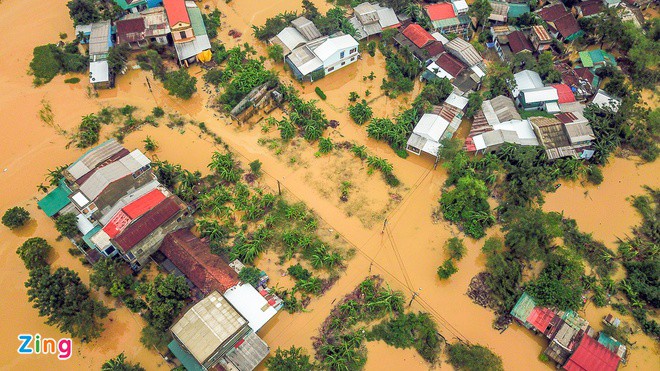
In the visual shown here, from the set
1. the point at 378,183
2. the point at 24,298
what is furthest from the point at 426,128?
the point at 24,298

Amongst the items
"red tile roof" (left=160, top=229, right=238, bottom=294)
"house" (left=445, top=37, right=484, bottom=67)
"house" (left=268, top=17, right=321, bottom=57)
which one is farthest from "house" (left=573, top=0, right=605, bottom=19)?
"red tile roof" (left=160, top=229, right=238, bottom=294)

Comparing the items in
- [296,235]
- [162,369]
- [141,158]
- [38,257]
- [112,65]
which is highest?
[112,65]

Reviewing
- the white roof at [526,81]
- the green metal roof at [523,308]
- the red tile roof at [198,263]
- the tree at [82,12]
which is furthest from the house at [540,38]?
the tree at [82,12]

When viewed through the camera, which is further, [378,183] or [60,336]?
[378,183]

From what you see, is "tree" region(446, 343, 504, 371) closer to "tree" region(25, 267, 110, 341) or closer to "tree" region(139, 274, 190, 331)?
"tree" region(139, 274, 190, 331)

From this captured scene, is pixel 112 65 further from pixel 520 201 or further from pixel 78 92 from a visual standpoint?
pixel 520 201

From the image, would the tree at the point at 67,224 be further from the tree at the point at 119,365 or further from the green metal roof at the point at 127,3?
the green metal roof at the point at 127,3
